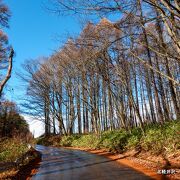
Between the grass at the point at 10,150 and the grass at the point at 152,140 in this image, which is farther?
the grass at the point at 10,150

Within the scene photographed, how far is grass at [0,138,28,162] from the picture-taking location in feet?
47.4

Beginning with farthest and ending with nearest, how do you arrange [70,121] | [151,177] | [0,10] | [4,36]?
[70,121] → [4,36] → [0,10] → [151,177]

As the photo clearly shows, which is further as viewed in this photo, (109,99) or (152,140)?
(109,99)

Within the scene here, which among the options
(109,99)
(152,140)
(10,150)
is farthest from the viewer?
(109,99)

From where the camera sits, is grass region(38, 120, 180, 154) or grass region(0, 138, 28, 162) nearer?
grass region(38, 120, 180, 154)

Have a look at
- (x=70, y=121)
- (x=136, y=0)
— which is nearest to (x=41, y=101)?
(x=70, y=121)

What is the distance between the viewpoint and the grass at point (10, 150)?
47.4ft

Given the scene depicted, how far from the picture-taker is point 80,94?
30.5 metres

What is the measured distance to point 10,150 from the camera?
16.4 meters

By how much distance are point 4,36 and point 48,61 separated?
1409 centimetres

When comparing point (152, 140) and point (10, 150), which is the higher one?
point (152, 140)

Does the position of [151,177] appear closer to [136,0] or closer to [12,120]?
[136,0]

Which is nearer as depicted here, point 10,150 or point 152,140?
point 152,140

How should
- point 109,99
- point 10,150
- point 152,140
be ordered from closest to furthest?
point 152,140
point 10,150
point 109,99
